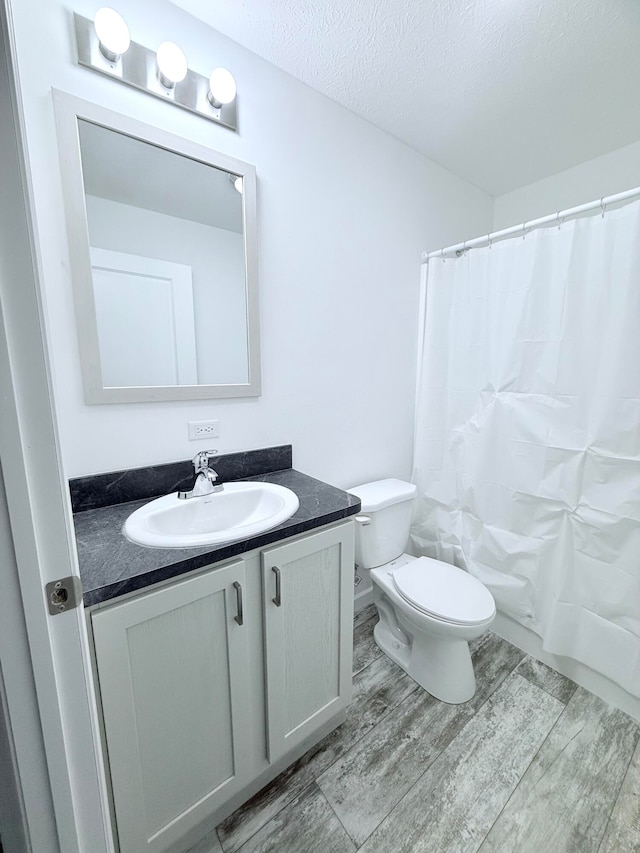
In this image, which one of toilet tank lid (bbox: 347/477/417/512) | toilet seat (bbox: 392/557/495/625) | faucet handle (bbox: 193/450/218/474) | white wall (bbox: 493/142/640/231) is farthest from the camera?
white wall (bbox: 493/142/640/231)

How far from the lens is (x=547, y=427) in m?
1.47

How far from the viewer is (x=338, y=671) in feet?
3.99

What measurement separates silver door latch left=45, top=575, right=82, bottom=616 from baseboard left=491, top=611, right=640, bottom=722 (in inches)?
74.6

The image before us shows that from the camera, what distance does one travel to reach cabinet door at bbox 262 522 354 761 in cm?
100

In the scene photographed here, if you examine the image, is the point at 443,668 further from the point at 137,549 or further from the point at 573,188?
the point at 573,188

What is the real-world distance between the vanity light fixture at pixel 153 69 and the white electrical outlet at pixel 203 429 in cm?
103

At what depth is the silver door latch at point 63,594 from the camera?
50 cm

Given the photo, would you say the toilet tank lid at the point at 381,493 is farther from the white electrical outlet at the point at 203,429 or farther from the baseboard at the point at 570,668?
the baseboard at the point at 570,668

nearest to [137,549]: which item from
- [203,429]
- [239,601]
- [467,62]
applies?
[239,601]

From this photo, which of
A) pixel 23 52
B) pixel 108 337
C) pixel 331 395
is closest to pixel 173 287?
pixel 108 337

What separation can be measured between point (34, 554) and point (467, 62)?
1.93 metres

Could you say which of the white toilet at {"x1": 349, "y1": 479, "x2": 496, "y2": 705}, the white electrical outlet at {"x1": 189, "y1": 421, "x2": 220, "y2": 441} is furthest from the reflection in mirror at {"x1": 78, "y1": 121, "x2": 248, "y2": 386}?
the white toilet at {"x1": 349, "y1": 479, "x2": 496, "y2": 705}

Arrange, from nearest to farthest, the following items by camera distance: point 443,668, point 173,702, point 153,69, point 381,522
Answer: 1. point 173,702
2. point 153,69
3. point 443,668
4. point 381,522

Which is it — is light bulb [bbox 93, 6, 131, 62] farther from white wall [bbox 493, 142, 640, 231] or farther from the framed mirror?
white wall [bbox 493, 142, 640, 231]
